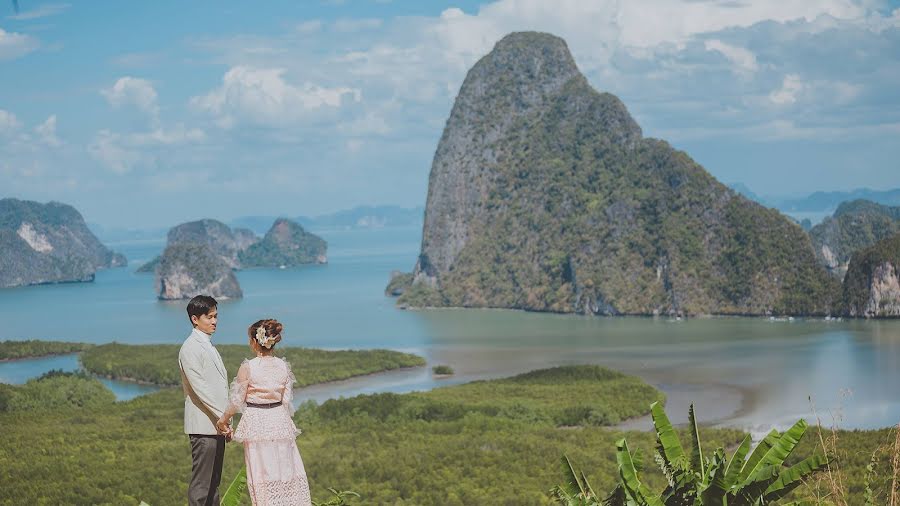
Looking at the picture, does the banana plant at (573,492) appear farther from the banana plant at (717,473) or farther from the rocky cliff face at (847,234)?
the rocky cliff face at (847,234)

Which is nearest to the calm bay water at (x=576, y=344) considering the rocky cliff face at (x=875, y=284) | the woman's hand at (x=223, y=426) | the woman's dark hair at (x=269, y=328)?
the rocky cliff face at (x=875, y=284)

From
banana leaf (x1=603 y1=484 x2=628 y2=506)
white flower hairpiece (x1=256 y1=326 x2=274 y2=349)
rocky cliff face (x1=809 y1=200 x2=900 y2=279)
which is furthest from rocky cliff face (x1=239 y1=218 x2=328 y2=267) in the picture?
banana leaf (x1=603 y1=484 x2=628 y2=506)

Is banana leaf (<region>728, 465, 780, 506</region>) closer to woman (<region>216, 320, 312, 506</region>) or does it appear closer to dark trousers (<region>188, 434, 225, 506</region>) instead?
woman (<region>216, 320, 312, 506</region>)

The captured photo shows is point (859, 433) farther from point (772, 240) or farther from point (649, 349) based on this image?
point (772, 240)

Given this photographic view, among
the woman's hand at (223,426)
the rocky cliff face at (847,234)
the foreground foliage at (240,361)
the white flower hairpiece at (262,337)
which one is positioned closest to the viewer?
the white flower hairpiece at (262,337)

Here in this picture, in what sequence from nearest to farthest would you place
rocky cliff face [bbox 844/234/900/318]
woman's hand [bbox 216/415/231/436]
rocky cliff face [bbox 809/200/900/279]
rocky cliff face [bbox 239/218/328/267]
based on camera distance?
woman's hand [bbox 216/415/231/436] < rocky cliff face [bbox 844/234/900/318] < rocky cliff face [bbox 809/200/900/279] < rocky cliff face [bbox 239/218/328/267]

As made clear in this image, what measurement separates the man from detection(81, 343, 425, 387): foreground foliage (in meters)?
47.6

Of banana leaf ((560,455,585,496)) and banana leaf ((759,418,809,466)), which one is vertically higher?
banana leaf ((759,418,809,466))

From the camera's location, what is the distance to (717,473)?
21.3ft

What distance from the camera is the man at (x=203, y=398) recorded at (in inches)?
Answer: 308

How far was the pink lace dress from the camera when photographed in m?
7.49

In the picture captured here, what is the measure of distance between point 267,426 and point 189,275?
120 m

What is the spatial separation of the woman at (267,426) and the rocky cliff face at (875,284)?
75906mm

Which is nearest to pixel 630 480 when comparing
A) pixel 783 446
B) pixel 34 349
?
pixel 783 446
